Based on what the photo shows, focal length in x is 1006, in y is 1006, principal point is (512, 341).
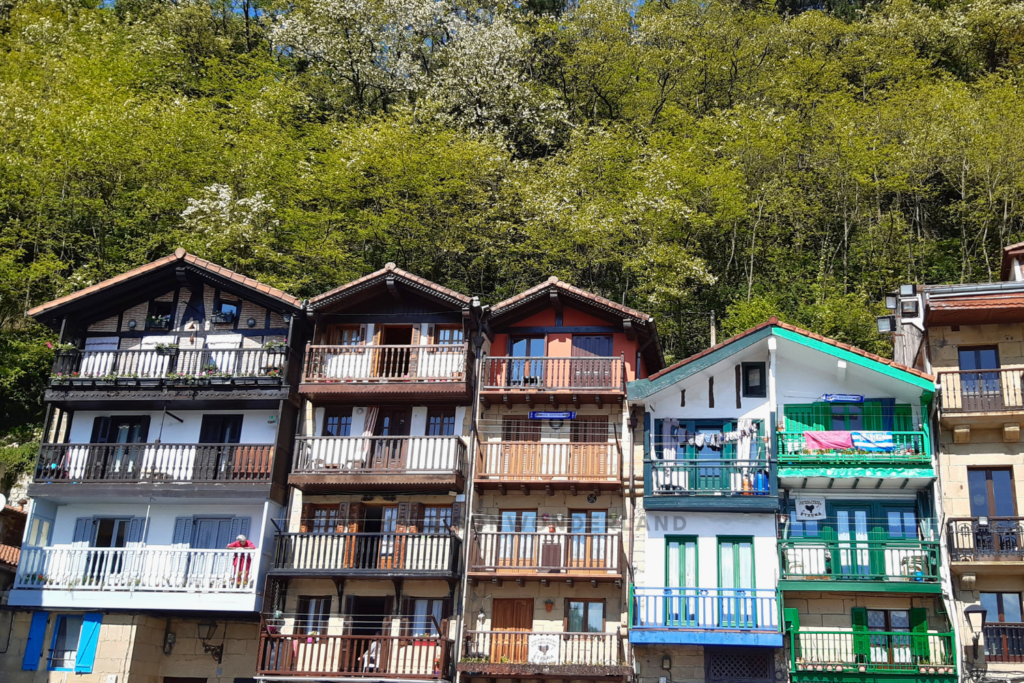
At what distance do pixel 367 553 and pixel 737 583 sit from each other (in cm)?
883

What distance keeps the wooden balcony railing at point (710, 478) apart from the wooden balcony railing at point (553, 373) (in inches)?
98.1

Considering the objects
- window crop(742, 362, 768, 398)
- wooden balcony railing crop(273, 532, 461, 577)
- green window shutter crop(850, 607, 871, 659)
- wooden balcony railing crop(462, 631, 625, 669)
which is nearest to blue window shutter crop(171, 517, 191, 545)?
wooden balcony railing crop(273, 532, 461, 577)

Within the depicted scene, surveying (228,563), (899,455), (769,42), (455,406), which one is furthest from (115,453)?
(769,42)

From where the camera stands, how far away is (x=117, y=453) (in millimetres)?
26438

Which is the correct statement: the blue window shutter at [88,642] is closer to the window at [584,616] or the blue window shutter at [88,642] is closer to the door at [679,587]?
the window at [584,616]

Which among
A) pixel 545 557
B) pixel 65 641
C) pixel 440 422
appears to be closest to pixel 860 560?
pixel 545 557

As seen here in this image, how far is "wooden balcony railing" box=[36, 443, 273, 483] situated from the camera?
25.7 metres

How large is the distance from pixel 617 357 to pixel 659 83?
2666 cm

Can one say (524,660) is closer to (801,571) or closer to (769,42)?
(801,571)

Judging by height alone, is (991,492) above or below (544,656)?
above

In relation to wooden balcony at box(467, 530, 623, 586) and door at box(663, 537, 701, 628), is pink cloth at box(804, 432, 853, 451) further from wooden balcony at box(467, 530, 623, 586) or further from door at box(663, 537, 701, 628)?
wooden balcony at box(467, 530, 623, 586)

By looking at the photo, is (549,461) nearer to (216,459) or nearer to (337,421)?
(337,421)

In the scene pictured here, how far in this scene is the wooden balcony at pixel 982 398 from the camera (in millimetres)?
23016

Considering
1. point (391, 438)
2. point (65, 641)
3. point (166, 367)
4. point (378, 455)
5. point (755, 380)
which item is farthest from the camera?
point (166, 367)
